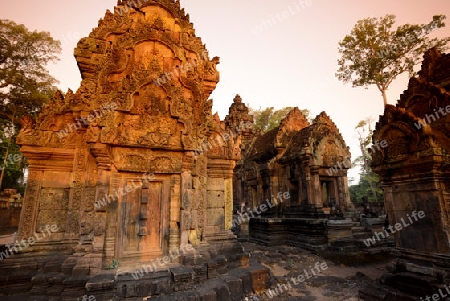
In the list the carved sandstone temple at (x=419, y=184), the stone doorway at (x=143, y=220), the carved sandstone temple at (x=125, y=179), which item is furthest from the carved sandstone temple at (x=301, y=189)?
the stone doorway at (x=143, y=220)

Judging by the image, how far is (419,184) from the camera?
3932 mm

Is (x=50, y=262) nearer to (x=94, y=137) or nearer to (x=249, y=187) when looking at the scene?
(x=94, y=137)

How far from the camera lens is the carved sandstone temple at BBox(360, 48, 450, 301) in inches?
140

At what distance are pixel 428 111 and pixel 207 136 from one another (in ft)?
15.5

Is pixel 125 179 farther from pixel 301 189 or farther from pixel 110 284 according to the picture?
pixel 301 189

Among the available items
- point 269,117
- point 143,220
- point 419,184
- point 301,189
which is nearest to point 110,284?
point 143,220

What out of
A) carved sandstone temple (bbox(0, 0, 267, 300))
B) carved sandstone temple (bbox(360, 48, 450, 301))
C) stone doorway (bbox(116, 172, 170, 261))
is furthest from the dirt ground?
stone doorway (bbox(116, 172, 170, 261))

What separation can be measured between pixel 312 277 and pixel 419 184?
3.96 metres

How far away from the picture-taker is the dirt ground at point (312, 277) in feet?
16.6

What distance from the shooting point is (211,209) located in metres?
5.86

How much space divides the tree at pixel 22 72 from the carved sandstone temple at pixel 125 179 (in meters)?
16.2

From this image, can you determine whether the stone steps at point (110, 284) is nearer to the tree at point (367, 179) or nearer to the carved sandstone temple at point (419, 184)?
the carved sandstone temple at point (419, 184)

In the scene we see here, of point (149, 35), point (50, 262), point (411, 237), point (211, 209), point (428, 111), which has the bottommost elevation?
point (50, 262)

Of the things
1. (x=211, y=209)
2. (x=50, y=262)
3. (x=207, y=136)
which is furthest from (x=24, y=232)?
(x=207, y=136)
